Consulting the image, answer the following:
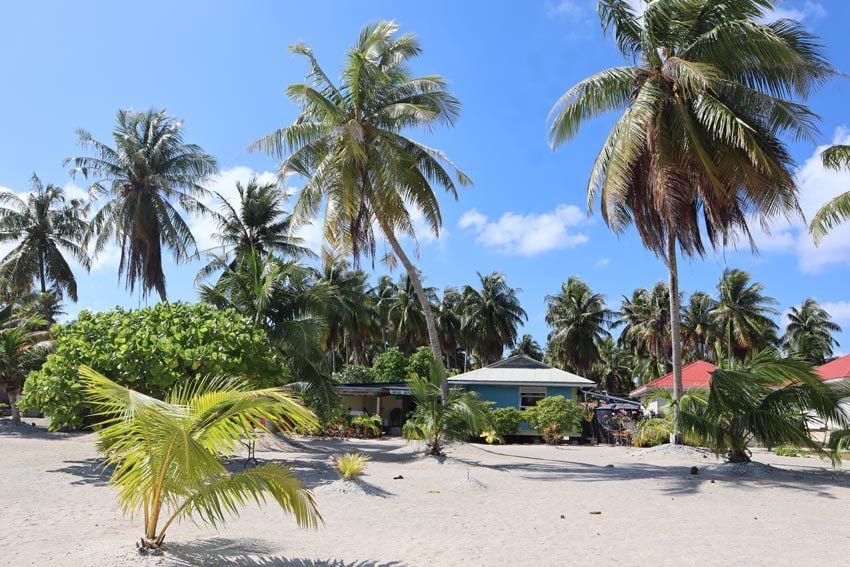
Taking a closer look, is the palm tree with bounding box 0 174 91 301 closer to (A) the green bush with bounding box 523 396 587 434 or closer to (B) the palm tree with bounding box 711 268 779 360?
(A) the green bush with bounding box 523 396 587 434

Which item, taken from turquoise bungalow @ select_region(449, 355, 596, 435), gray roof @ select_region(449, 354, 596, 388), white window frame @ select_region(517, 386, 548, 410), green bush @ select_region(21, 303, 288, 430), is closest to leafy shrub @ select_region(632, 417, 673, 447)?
gray roof @ select_region(449, 354, 596, 388)

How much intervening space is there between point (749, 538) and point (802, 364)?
654 cm

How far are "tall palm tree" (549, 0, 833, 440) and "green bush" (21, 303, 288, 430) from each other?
30.4ft

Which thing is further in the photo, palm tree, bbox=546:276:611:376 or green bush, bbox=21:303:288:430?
palm tree, bbox=546:276:611:376

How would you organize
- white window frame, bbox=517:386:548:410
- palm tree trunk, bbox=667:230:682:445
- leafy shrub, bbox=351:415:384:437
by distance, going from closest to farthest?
palm tree trunk, bbox=667:230:682:445
white window frame, bbox=517:386:548:410
leafy shrub, bbox=351:415:384:437

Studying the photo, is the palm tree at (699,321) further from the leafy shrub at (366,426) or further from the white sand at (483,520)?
the white sand at (483,520)

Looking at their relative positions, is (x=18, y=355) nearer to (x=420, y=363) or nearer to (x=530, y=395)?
(x=530, y=395)

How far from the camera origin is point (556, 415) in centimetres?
2378

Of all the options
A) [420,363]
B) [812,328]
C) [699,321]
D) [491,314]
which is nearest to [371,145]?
[420,363]

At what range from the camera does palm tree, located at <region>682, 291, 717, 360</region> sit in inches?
1772

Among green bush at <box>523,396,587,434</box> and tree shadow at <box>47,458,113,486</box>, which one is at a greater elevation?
green bush at <box>523,396,587,434</box>

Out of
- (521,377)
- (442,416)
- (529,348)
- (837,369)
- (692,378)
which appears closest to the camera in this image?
(442,416)

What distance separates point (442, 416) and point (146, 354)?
709 cm

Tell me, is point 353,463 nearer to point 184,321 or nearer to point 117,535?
point 117,535
